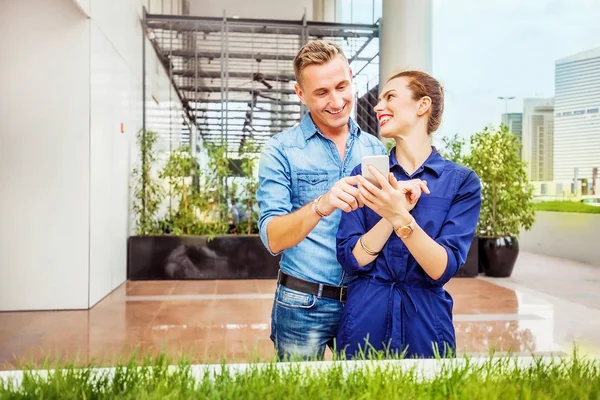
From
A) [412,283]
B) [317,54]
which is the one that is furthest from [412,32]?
[412,283]

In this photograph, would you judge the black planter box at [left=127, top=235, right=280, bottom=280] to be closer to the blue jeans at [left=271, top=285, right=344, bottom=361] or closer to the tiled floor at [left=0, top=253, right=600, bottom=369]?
the tiled floor at [left=0, top=253, right=600, bottom=369]

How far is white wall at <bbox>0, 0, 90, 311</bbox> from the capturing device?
5848 millimetres

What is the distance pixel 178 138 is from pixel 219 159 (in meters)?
6.81

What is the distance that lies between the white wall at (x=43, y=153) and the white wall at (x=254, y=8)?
33.3 ft

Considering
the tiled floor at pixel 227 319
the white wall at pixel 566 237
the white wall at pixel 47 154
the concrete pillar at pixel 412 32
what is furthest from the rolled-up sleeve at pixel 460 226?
the white wall at pixel 566 237

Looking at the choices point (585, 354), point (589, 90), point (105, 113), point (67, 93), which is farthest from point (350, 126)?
point (589, 90)

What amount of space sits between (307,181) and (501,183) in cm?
728

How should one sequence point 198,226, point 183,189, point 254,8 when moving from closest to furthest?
point 198,226, point 183,189, point 254,8

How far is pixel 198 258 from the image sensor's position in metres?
8.12

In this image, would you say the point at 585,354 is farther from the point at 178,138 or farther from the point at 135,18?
the point at 178,138

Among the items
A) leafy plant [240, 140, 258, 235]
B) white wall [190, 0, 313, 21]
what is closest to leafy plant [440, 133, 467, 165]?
leafy plant [240, 140, 258, 235]

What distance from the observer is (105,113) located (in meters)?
6.75

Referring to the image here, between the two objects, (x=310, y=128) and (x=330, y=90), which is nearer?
(x=330, y=90)

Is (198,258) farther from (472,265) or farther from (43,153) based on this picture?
(472,265)
